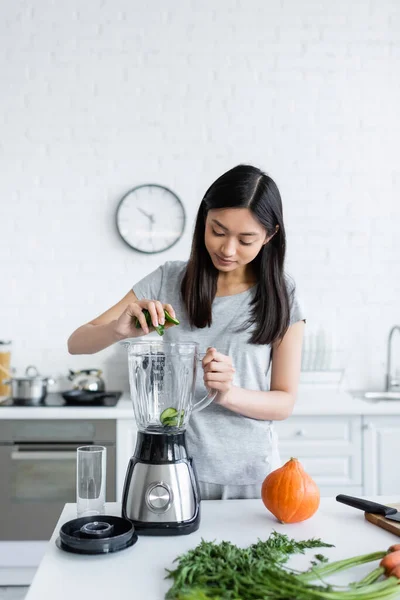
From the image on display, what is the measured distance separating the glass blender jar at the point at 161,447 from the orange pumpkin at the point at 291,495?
6.1 inches

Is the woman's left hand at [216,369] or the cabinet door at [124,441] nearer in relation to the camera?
the woman's left hand at [216,369]

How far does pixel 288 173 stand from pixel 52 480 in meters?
1.87

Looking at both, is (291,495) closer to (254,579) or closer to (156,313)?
(254,579)

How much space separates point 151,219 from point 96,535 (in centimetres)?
238

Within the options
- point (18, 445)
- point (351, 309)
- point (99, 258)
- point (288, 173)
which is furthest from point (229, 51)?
point (18, 445)

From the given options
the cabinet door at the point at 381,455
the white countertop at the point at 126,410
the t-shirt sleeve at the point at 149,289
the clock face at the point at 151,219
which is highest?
the clock face at the point at 151,219

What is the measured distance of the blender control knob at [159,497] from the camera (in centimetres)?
125

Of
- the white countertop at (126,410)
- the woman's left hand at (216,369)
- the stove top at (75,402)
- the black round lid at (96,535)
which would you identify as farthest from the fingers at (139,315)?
the stove top at (75,402)

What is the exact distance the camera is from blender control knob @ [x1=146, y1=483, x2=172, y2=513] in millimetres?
1248

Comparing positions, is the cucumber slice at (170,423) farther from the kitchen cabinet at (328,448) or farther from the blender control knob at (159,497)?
the kitchen cabinet at (328,448)

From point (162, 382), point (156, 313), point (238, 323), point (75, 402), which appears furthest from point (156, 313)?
point (75, 402)

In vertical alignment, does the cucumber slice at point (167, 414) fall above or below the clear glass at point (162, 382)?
below

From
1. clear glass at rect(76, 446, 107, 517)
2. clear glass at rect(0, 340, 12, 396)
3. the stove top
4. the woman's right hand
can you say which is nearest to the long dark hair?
the woman's right hand

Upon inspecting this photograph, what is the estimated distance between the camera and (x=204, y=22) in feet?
11.2
